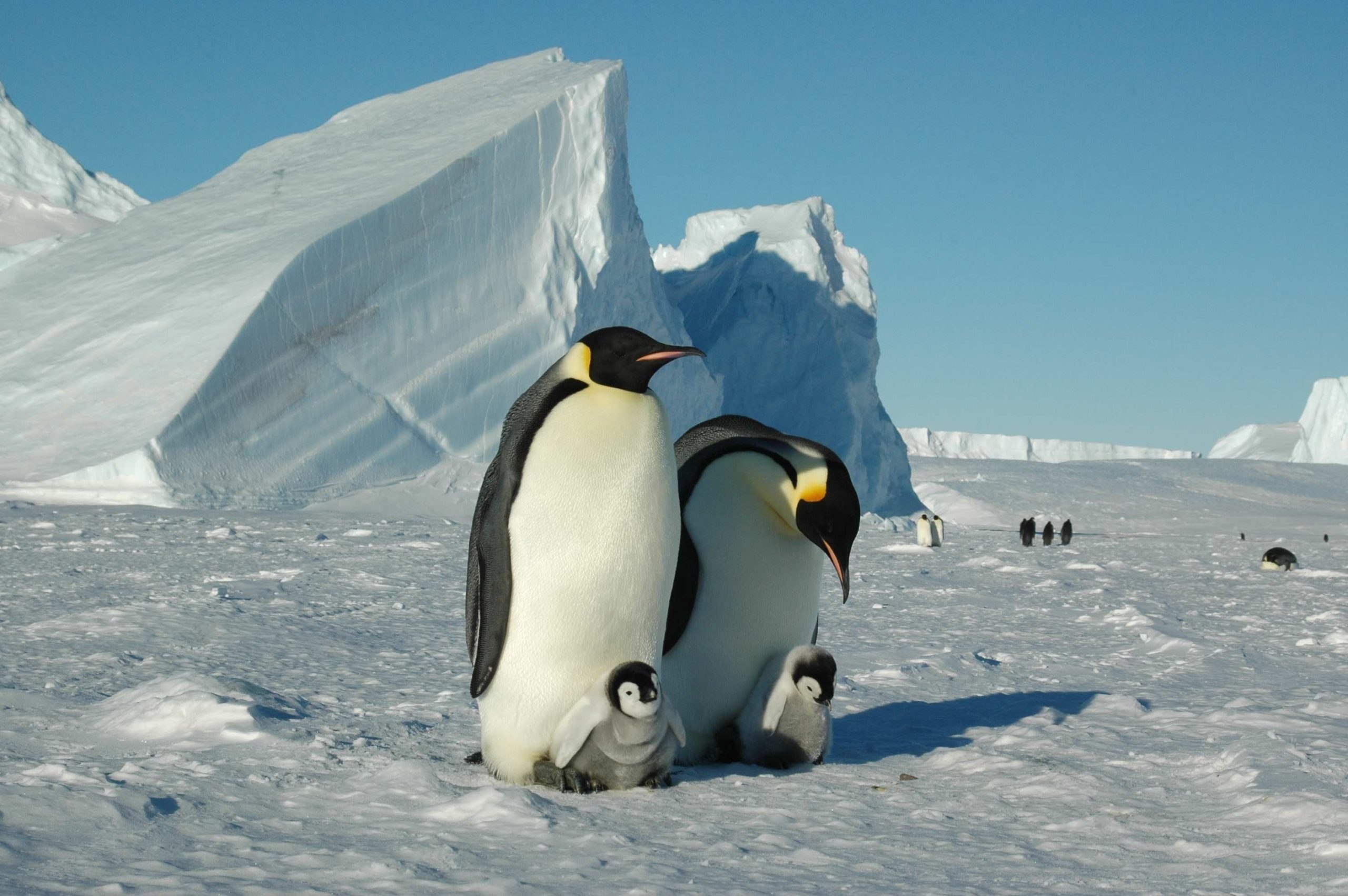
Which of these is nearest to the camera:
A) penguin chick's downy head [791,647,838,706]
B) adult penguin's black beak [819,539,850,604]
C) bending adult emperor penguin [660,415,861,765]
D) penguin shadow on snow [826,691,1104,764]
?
adult penguin's black beak [819,539,850,604]

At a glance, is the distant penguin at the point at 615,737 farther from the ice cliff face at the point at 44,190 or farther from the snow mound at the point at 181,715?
the ice cliff face at the point at 44,190

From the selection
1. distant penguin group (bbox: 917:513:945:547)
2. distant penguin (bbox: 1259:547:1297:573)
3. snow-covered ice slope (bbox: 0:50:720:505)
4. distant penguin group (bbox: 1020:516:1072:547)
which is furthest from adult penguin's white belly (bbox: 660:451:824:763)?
distant penguin group (bbox: 1020:516:1072:547)

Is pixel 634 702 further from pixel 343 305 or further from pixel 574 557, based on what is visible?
pixel 343 305

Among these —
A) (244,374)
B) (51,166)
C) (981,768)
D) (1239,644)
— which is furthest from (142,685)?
(51,166)

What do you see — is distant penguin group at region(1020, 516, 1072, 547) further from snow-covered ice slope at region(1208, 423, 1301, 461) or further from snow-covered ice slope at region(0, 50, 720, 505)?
snow-covered ice slope at region(1208, 423, 1301, 461)

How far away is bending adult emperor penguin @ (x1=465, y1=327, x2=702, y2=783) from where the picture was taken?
277 cm

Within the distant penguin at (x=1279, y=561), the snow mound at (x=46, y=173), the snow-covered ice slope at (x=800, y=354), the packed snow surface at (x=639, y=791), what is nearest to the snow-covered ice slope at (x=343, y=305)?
the snow-covered ice slope at (x=800, y=354)

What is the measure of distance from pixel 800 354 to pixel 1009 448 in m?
34.2

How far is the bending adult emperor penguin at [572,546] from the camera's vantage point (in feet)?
9.10

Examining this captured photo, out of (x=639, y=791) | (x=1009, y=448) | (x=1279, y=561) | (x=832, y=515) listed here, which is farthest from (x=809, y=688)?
(x=1009, y=448)

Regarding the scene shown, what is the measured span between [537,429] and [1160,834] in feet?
5.13

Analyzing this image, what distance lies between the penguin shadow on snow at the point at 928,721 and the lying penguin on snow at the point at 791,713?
0.45ft

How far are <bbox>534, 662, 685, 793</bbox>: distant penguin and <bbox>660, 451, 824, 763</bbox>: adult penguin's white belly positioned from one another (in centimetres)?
45

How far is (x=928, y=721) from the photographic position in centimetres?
378
